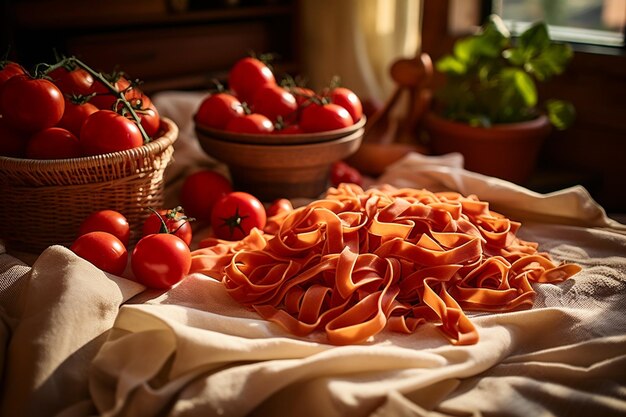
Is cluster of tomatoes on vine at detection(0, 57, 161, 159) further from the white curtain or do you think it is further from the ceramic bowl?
the white curtain

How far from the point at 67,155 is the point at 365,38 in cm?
162

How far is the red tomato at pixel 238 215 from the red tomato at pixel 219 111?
0.20 metres

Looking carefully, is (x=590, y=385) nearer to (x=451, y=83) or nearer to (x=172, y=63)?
(x=451, y=83)

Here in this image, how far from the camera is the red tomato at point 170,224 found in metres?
1.08

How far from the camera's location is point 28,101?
41.2 inches

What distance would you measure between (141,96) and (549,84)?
130 cm

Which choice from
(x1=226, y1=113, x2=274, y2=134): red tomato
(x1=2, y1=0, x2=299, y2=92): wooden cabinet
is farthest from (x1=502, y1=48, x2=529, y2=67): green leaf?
(x1=226, y1=113, x2=274, y2=134): red tomato

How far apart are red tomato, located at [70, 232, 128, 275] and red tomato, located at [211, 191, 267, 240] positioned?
211mm

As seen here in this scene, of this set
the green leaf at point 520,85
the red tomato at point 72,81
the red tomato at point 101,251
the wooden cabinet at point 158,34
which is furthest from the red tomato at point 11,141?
the green leaf at point 520,85

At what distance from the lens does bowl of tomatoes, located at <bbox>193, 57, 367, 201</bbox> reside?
126 centimetres

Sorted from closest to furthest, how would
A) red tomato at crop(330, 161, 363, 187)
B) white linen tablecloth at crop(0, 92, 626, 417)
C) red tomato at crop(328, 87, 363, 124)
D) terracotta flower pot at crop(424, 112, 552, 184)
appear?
1. white linen tablecloth at crop(0, 92, 626, 417)
2. red tomato at crop(328, 87, 363, 124)
3. red tomato at crop(330, 161, 363, 187)
4. terracotta flower pot at crop(424, 112, 552, 184)

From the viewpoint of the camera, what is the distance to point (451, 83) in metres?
1.79

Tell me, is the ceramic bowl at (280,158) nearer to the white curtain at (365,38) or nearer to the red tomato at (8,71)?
the red tomato at (8,71)

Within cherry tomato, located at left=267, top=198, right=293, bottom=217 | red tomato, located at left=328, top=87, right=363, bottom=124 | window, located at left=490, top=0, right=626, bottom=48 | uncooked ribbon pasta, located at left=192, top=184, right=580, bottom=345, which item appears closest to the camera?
uncooked ribbon pasta, located at left=192, top=184, right=580, bottom=345
